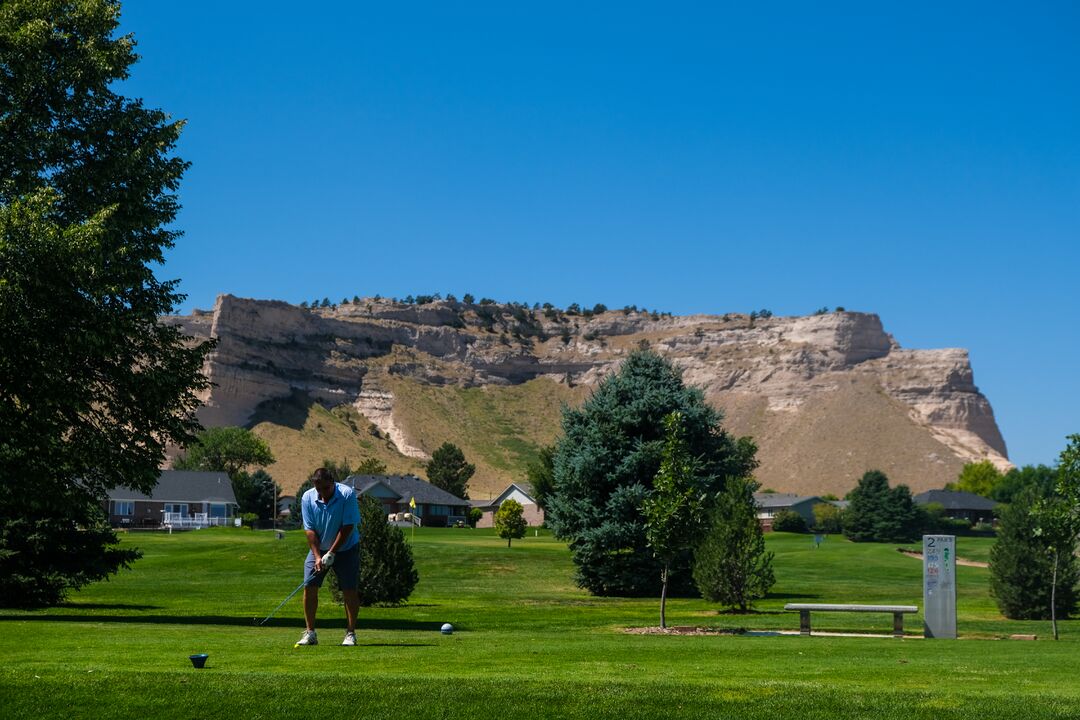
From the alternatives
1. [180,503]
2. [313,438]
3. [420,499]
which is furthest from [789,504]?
[313,438]

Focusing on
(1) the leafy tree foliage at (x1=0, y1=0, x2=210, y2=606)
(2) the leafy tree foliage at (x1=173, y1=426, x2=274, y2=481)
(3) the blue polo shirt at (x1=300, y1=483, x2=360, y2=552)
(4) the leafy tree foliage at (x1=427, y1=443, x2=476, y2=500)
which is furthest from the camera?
(4) the leafy tree foliage at (x1=427, y1=443, x2=476, y2=500)

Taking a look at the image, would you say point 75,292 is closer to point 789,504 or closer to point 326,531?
point 326,531

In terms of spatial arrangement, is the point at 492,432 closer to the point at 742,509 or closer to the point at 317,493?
the point at 742,509

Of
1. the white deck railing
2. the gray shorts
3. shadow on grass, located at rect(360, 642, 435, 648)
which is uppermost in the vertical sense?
the gray shorts

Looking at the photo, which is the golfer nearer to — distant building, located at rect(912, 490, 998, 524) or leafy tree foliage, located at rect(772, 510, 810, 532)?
leafy tree foliage, located at rect(772, 510, 810, 532)

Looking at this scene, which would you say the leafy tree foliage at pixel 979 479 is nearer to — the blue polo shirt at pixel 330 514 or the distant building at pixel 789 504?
the distant building at pixel 789 504

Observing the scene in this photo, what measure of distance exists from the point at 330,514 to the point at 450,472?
129 metres

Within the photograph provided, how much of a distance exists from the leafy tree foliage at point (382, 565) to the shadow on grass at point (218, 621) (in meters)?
6.92

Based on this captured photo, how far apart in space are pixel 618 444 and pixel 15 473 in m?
19.5

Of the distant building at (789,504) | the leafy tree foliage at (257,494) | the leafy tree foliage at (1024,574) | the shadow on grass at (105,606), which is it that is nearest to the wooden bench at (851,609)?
the leafy tree foliage at (1024,574)

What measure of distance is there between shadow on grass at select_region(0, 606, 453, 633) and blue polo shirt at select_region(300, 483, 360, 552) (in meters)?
6.79

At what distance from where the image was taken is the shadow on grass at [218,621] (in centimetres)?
2022

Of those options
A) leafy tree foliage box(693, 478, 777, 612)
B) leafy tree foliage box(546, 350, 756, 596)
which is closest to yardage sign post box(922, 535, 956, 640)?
leafy tree foliage box(693, 478, 777, 612)

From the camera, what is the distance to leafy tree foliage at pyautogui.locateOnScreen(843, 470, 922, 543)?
102875 millimetres
